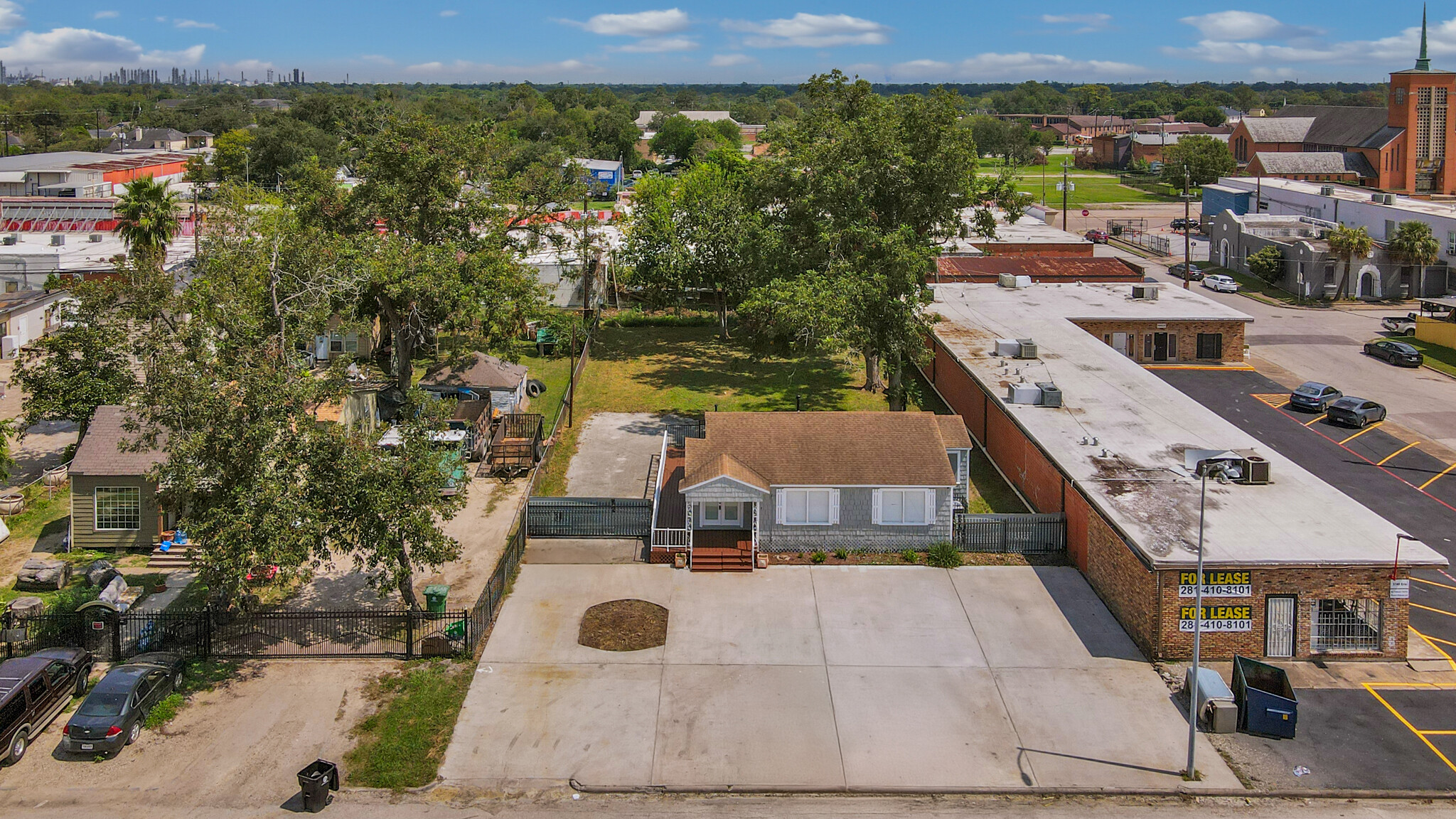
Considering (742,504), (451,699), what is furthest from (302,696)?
(742,504)

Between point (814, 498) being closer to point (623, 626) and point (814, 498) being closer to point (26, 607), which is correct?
point (623, 626)

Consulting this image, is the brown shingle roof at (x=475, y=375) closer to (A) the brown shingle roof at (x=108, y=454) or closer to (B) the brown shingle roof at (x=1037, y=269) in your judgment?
(A) the brown shingle roof at (x=108, y=454)

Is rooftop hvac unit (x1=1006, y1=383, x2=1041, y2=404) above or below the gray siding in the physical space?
above

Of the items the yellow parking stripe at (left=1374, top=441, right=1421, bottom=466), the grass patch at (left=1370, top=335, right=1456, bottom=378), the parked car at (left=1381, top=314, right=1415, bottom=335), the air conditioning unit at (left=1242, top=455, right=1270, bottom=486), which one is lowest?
the yellow parking stripe at (left=1374, top=441, right=1421, bottom=466)

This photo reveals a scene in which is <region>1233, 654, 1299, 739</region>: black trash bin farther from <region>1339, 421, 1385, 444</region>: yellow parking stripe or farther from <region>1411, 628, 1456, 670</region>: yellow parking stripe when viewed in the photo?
<region>1339, 421, 1385, 444</region>: yellow parking stripe

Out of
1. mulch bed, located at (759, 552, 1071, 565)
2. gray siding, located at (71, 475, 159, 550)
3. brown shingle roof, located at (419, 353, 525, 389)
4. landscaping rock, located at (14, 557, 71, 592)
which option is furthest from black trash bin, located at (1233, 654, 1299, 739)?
brown shingle roof, located at (419, 353, 525, 389)

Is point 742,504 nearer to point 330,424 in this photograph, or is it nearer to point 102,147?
point 330,424

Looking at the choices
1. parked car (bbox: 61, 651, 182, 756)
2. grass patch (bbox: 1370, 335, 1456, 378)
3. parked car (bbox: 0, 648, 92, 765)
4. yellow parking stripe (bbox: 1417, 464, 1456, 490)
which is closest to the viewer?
parked car (bbox: 0, 648, 92, 765)
